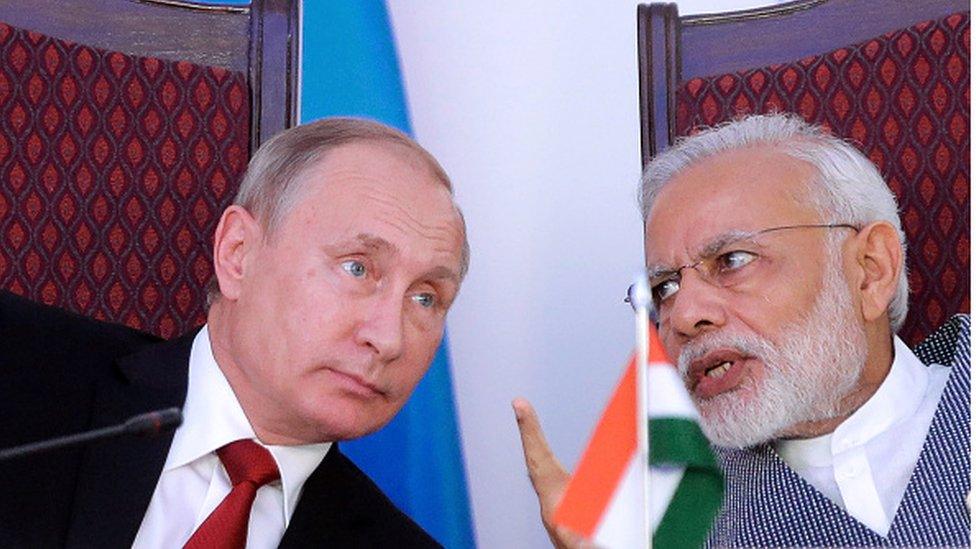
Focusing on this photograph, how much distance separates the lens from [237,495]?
2.14 metres

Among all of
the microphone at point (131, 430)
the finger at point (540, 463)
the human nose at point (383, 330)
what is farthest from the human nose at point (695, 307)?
the microphone at point (131, 430)

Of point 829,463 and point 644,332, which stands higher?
point 644,332

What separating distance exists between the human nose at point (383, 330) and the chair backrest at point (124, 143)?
0.49 metres

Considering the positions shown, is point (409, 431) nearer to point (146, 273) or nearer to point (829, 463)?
point (146, 273)

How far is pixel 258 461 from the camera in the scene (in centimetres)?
222

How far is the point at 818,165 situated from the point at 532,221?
660 millimetres

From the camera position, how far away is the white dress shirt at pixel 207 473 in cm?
218

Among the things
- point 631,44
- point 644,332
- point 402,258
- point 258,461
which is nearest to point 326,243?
point 402,258

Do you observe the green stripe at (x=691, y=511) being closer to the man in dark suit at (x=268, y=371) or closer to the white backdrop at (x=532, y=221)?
the man in dark suit at (x=268, y=371)

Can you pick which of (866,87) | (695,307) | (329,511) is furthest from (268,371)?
(866,87)

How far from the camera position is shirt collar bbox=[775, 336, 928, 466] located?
8.18ft

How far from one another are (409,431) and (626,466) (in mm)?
1201

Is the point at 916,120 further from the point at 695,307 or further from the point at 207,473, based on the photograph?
the point at 207,473

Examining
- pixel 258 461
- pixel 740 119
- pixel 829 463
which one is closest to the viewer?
pixel 258 461
